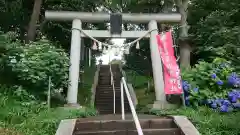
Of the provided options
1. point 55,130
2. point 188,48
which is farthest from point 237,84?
point 188,48

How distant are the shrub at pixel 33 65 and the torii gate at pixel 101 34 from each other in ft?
4.52

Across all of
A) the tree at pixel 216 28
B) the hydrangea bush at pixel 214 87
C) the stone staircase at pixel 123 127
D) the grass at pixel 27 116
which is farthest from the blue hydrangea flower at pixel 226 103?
the grass at pixel 27 116

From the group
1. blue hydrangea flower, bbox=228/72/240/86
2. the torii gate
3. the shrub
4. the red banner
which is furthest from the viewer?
the torii gate

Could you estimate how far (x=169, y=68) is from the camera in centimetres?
970

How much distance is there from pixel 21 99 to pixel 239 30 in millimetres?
7737

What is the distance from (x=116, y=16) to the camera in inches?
484

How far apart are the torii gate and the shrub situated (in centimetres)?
138

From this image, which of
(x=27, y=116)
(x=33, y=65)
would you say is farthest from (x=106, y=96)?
(x=27, y=116)

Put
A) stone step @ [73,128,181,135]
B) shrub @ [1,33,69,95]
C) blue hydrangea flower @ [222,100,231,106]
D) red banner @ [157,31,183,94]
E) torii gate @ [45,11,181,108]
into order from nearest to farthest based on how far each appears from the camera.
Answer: stone step @ [73,128,181,135] < blue hydrangea flower @ [222,100,231,106] < shrub @ [1,33,69,95] < red banner @ [157,31,183,94] < torii gate @ [45,11,181,108]

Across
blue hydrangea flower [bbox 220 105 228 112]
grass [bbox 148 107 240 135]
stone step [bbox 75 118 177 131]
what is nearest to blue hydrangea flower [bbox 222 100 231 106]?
blue hydrangea flower [bbox 220 105 228 112]

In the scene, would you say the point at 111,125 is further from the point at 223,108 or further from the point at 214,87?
the point at 214,87

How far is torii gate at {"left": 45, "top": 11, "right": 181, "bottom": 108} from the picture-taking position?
11.3 meters

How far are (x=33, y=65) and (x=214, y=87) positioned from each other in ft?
17.0

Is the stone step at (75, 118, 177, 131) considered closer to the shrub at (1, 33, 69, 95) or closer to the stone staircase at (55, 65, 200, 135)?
the stone staircase at (55, 65, 200, 135)
